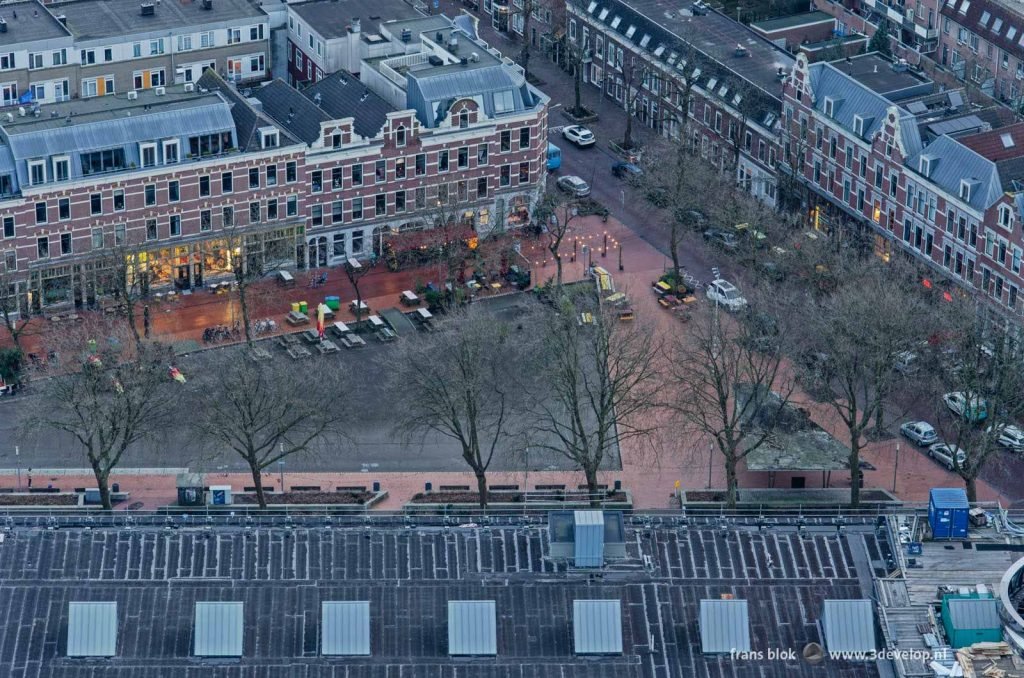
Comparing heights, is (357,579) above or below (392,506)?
above

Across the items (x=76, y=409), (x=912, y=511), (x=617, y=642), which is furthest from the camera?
(x=76, y=409)

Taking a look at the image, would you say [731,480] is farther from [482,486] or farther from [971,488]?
[482,486]

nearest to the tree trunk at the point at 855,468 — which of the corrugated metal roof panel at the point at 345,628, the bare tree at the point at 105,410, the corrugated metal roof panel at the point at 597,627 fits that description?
the corrugated metal roof panel at the point at 597,627

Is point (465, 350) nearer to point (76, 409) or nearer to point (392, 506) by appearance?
point (392, 506)

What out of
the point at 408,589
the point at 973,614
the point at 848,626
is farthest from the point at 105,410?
the point at 973,614

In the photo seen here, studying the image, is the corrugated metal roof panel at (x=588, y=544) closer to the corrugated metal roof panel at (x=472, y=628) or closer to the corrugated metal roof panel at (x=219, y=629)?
the corrugated metal roof panel at (x=472, y=628)

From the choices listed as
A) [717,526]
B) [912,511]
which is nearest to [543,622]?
[717,526]

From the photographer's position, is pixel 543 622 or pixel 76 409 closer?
pixel 543 622
